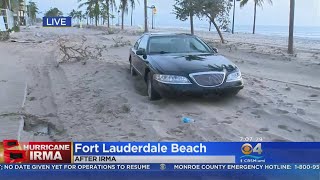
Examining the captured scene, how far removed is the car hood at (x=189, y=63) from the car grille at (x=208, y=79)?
0.10 m

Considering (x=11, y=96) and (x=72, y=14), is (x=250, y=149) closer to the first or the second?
(x=72, y=14)

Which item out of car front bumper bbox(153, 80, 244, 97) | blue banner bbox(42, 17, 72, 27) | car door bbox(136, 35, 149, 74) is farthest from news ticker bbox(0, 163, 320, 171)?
car door bbox(136, 35, 149, 74)

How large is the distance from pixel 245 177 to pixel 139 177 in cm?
76

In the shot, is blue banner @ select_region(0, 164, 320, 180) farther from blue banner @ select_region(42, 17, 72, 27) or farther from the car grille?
the car grille

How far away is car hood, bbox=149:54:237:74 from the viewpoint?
253 inches

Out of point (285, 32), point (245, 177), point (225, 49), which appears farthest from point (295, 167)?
point (285, 32)

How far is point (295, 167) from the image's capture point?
8.98 ft

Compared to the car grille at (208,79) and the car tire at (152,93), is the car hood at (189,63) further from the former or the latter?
the car tire at (152,93)

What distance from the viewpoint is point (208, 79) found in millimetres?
6250

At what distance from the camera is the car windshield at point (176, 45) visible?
7656 mm

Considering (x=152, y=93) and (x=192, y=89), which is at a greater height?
(x=192, y=89)

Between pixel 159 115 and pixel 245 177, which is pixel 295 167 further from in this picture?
pixel 159 115

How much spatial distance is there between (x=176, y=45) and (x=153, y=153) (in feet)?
17.2

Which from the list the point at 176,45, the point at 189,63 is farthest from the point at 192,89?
the point at 176,45
